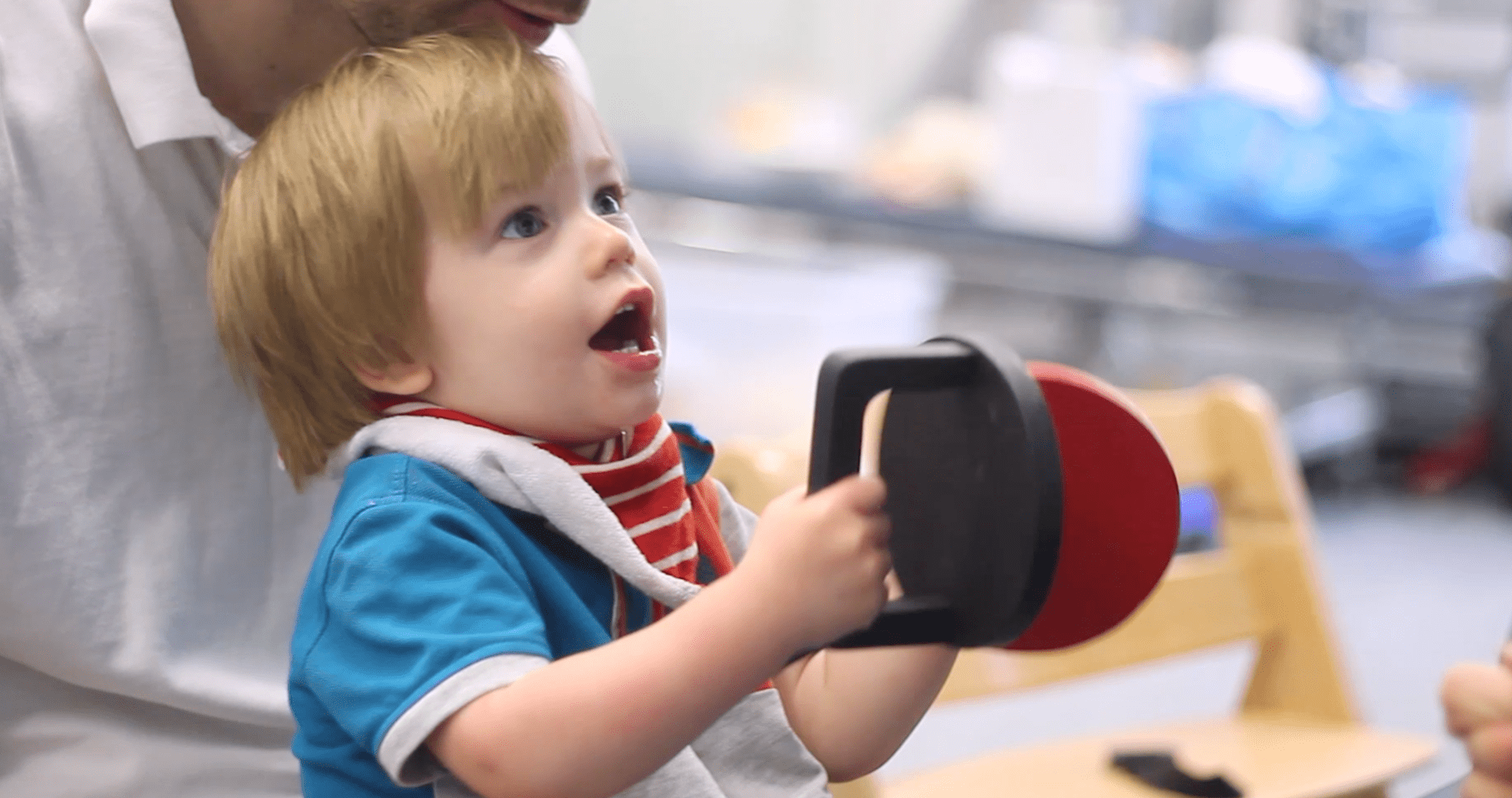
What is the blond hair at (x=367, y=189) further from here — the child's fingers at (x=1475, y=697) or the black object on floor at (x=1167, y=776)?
the black object on floor at (x=1167, y=776)

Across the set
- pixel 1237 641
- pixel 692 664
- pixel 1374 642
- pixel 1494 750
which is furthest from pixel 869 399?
pixel 1374 642

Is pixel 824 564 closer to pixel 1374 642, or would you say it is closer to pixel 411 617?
pixel 411 617

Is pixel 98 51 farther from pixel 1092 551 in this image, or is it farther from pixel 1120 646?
pixel 1120 646

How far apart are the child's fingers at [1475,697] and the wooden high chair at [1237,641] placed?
0.46m

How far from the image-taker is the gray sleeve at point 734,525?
2.47ft

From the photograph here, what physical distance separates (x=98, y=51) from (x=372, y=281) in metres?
0.26

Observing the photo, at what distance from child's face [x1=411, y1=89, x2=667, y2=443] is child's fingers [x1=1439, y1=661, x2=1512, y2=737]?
40 centimetres

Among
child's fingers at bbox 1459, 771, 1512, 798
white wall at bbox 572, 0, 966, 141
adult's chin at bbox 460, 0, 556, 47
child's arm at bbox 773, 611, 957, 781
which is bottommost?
white wall at bbox 572, 0, 966, 141

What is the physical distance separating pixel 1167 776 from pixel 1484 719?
0.51m

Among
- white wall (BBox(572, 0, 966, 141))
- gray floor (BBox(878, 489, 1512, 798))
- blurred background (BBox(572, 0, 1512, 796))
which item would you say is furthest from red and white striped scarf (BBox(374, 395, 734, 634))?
white wall (BBox(572, 0, 966, 141))

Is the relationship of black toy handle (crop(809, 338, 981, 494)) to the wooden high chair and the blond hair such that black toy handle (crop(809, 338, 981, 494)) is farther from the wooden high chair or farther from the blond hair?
the wooden high chair

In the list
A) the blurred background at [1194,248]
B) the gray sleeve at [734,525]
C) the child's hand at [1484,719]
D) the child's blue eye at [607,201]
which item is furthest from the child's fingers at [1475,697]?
the blurred background at [1194,248]

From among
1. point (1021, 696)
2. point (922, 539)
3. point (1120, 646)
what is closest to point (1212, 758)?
point (1120, 646)

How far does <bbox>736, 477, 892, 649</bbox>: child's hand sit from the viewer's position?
20.9 inches
